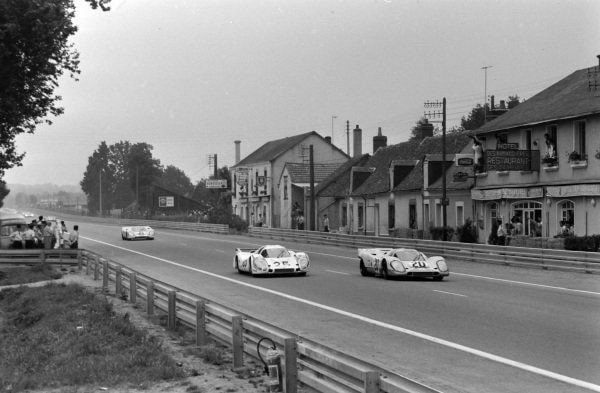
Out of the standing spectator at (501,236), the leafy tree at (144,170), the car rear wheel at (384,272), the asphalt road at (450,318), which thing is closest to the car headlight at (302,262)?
the asphalt road at (450,318)

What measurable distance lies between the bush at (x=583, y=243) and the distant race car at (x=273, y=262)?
11.1 meters

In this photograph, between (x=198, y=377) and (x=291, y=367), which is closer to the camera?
(x=291, y=367)

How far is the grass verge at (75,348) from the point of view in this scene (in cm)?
1012

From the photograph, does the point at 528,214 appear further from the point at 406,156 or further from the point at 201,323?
the point at 201,323

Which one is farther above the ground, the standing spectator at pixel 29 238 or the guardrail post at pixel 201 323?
the standing spectator at pixel 29 238

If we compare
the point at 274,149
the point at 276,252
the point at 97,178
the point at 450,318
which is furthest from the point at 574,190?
the point at 97,178

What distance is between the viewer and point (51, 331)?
611 inches

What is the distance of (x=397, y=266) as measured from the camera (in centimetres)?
2428

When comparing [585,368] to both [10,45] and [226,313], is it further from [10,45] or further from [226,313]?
[10,45]

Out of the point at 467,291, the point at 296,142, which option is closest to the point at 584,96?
the point at 467,291

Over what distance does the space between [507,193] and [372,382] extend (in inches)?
1414

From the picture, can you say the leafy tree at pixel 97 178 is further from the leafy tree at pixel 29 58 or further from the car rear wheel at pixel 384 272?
the car rear wheel at pixel 384 272

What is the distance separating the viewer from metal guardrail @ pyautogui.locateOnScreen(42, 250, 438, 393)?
677 cm

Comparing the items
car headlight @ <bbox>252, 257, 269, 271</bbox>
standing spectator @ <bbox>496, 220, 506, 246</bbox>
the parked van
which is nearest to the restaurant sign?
standing spectator @ <bbox>496, 220, 506, 246</bbox>
